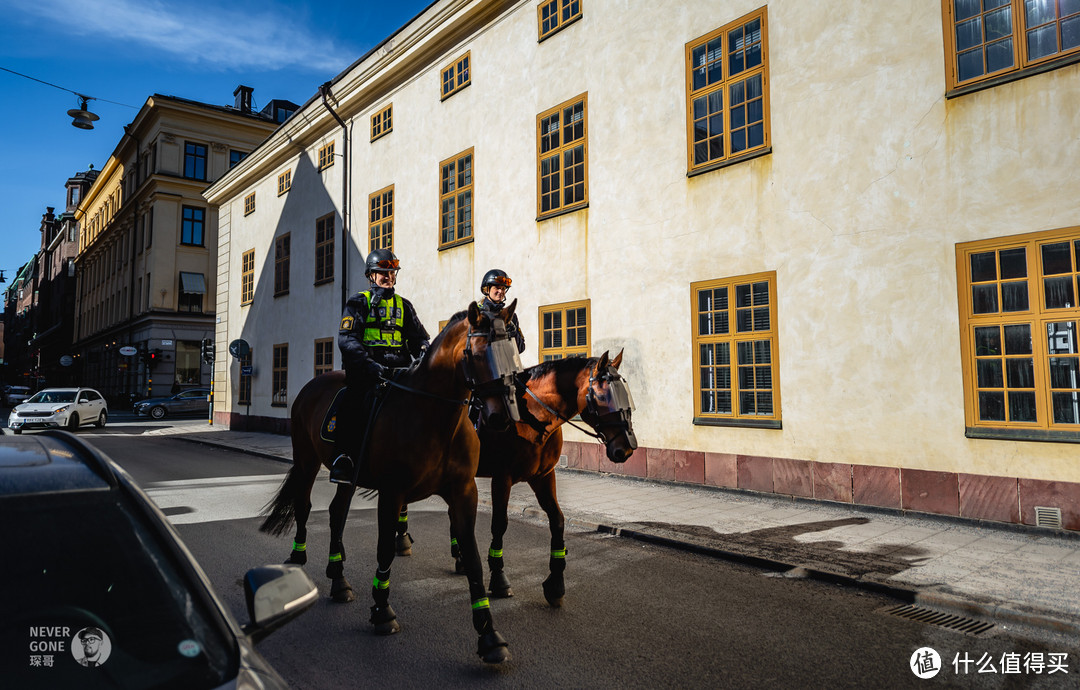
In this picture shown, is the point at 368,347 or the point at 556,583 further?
the point at 368,347

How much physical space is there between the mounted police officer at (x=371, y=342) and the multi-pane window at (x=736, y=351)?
19.6ft

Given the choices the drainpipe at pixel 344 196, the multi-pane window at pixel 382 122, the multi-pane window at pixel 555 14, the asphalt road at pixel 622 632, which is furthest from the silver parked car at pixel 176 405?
the asphalt road at pixel 622 632

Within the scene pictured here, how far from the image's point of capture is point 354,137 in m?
20.2

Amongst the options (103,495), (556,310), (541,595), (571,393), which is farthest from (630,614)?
(556,310)

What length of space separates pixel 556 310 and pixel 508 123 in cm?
449

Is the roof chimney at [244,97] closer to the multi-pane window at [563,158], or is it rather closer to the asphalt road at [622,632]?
the multi-pane window at [563,158]

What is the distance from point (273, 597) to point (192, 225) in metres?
45.5

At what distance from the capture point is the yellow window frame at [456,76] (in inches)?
623

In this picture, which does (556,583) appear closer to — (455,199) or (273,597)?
(273,597)

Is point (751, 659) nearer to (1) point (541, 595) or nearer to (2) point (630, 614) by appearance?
(2) point (630, 614)

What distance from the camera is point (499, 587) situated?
16.8 ft

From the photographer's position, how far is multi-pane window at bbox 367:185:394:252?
1836cm

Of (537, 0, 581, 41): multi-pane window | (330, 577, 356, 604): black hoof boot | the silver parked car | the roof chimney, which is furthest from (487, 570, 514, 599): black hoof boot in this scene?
the roof chimney

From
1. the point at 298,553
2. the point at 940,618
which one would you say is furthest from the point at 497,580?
the point at 940,618
